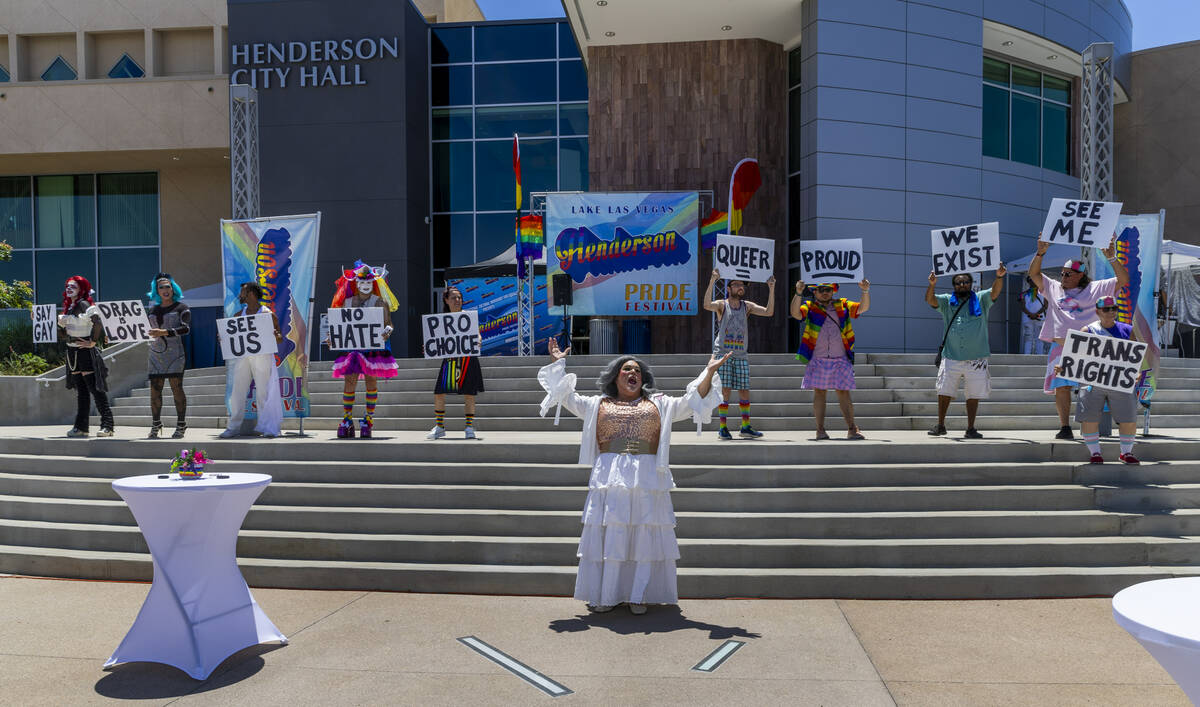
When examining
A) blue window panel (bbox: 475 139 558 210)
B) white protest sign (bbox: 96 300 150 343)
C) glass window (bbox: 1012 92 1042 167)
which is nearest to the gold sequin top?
white protest sign (bbox: 96 300 150 343)

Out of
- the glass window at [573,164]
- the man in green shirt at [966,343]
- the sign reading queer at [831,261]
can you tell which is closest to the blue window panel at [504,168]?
the glass window at [573,164]

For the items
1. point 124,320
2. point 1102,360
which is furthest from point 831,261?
point 124,320

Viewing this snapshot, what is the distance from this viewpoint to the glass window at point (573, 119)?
2250cm

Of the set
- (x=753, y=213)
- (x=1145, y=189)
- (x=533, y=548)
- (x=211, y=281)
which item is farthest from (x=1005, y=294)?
(x=211, y=281)

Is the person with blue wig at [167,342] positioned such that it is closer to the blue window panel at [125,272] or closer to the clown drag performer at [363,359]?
the clown drag performer at [363,359]

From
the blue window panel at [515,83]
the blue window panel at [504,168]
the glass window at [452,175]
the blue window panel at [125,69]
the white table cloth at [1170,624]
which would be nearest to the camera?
the white table cloth at [1170,624]

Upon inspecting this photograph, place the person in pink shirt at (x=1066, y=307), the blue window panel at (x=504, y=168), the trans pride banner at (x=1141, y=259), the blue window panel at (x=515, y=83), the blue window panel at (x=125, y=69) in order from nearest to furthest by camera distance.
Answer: the person in pink shirt at (x=1066, y=307) < the trans pride banner at (x=1141, y=259) < the blue window panel at (x=504, y=168) < the blue window panel at (x=515, y=83) < the blue window panel at (x=125, y=69)

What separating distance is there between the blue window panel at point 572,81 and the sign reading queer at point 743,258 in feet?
44.7

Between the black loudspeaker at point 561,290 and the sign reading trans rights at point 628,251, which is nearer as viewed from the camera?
the black loudspeaker at point 561,290

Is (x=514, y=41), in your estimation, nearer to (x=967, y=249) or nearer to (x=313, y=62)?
(x=313, y=62)

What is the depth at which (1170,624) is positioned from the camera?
256 cm

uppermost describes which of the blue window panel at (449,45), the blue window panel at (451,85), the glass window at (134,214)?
the blue window panel at (449,45)

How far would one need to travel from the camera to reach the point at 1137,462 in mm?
7617

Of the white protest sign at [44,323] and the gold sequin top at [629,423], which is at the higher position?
the white protest sign at [44,323]
